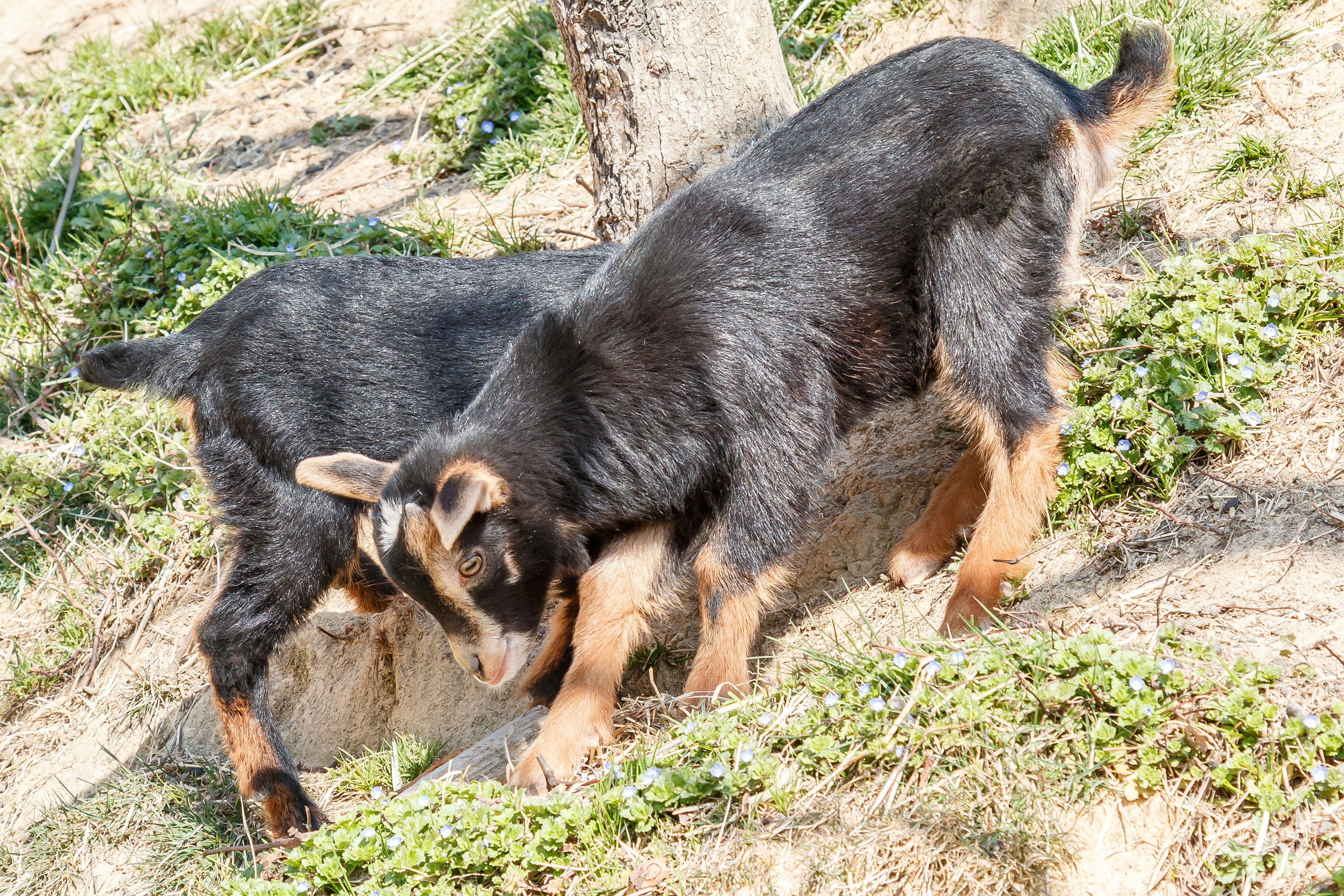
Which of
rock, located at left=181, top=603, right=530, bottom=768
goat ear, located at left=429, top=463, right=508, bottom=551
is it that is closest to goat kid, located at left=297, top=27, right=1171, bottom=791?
goat ear, located at left=429, top=463, right=508, bottom=551

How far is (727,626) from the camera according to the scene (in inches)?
161

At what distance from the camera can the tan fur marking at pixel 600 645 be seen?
3982 mm

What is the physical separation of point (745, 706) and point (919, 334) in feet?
5.66

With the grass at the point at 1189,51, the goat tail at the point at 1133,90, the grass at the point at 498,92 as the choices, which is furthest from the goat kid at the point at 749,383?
the grass at the point at 498,92

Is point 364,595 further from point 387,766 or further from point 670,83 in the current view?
point 670,83

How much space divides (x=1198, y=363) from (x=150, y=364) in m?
4.31

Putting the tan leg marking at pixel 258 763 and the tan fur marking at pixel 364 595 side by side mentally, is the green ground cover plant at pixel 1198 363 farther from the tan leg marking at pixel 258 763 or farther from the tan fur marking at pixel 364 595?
the tan leg marking at pixel 258 763

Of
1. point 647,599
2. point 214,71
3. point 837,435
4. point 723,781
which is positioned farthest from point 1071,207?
point 214,71

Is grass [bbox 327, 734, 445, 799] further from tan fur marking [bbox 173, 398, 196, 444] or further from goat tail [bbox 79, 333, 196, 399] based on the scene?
goat tail [bbox 79, 333, 196, 399]

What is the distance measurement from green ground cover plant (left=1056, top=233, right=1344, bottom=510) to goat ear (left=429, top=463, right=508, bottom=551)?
7.14ft

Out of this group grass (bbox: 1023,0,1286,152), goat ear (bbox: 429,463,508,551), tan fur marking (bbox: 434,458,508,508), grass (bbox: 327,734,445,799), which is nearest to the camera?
goat ear (bbox: 429,463,508,551)

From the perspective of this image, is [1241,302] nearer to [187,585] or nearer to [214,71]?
[187,585]

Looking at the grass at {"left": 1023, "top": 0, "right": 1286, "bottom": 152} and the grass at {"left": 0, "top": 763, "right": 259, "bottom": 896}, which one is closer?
the grass at {"left": 0, "top": 763, "right": 259, "bottom": 896}

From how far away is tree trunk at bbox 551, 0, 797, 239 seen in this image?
205 inches
